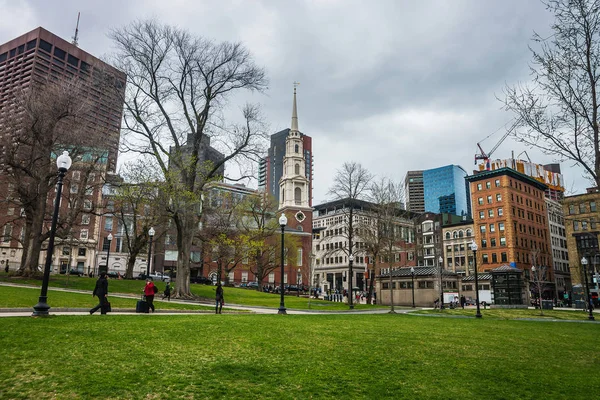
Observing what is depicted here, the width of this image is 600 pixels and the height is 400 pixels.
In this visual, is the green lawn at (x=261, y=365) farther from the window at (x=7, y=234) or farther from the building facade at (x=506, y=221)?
the building facade at (x=506, y=221)

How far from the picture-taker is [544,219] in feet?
290

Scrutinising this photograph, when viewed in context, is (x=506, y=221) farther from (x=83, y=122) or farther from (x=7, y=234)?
(x=7, y=234)

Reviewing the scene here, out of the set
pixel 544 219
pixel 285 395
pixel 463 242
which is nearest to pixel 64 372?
pixel 285 395

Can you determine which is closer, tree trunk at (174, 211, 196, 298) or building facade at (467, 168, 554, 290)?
tree trunk at (174, 211, 196, 298)

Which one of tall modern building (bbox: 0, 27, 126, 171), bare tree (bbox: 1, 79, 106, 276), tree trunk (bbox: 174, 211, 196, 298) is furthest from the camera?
tall modern building (bbox: 0, 27, 126, 171)

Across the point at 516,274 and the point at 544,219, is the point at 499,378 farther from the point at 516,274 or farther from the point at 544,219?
the point at 544,219

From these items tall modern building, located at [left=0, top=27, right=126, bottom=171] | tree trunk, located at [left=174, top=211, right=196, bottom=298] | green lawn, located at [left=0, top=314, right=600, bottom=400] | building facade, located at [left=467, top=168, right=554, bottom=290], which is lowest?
green lawn, located at [left=0, top=314, right=600, bottom=400]

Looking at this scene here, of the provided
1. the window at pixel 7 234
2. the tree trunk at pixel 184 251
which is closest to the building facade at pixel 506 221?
the tree trunk at pixel 184 251

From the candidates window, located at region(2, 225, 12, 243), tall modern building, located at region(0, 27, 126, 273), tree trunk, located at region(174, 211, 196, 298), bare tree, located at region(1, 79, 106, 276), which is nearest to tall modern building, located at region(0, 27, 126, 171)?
tall modern building, located at region(0, 27, 126, 273)

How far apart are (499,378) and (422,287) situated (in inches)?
1476

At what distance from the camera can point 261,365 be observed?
7.05 metres

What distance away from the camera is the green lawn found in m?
5.60

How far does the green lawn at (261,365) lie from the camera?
5598 millimetres

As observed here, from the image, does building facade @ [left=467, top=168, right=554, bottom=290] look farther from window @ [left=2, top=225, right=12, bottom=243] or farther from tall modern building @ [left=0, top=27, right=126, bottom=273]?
window @ [left=2, top=225, right=12, bottom=243]
